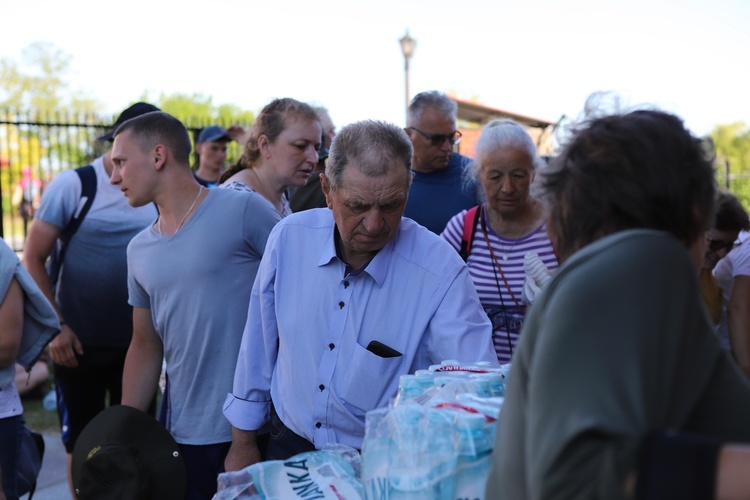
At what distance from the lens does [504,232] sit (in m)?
3.94

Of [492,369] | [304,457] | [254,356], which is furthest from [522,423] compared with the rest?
Answer: [254,356]

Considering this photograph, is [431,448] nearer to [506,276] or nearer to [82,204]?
[506,276]

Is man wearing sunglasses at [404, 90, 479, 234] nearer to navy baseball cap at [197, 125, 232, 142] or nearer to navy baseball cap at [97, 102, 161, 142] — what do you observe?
navy baseball cap at [97, 102, 161, 142]

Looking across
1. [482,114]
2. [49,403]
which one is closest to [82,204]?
[49,403]

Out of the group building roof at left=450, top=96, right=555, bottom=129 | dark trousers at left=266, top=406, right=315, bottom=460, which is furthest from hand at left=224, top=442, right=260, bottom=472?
building roof at left=450, top=96, right=555, bottom=129

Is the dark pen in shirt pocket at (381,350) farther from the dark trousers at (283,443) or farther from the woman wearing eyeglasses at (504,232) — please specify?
the woman wearing eyeglasses at (504,232)

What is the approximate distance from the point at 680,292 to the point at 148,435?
2534mm

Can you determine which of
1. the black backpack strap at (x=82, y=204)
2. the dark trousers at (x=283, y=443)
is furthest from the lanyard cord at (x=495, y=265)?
the black backpack strap at (x=82, y=204)

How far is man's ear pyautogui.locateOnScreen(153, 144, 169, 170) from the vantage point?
3.69 metres

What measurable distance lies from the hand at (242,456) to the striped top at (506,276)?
124 cm

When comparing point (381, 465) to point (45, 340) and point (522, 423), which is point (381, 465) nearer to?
point (522, 423)

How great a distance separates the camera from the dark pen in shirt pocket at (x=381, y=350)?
8.16 feet

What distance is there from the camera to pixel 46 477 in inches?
232

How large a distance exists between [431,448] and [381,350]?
3.13 feet
